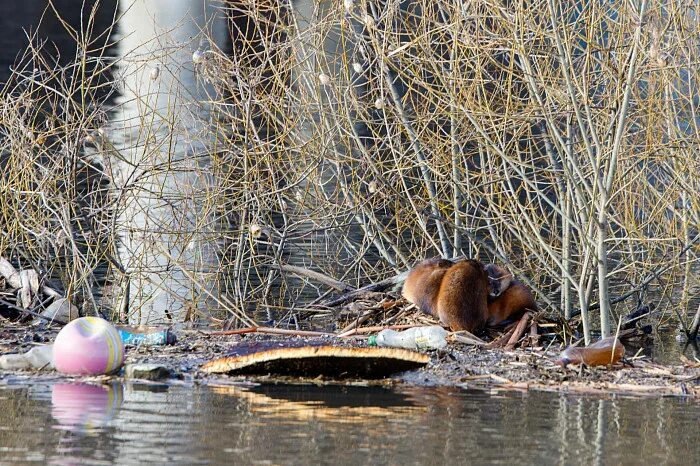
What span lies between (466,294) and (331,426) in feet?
11.4

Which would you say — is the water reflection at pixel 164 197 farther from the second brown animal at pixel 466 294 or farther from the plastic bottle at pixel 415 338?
the plastic bottle at pixel 415 338

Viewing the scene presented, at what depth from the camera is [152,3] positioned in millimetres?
33844

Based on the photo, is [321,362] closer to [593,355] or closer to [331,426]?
[331,426]

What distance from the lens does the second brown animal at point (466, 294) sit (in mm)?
9094

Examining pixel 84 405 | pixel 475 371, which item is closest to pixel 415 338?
pixel 475 371

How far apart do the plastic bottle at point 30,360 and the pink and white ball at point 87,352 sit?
0.15m

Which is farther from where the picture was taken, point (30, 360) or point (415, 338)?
point (415, 338)

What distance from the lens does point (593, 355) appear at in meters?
7.84

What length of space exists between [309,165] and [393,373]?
12.1 feet

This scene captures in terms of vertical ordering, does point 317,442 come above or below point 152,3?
below

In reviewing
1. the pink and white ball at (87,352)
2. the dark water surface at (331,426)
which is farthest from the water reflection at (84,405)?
the pink and white ball at (87,352)

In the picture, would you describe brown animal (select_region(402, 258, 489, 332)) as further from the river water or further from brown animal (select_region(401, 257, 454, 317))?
the river water

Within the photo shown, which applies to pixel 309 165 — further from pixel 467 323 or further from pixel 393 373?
pixel 393 373

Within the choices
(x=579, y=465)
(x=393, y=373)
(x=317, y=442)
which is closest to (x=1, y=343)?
(x=393, y=373)
